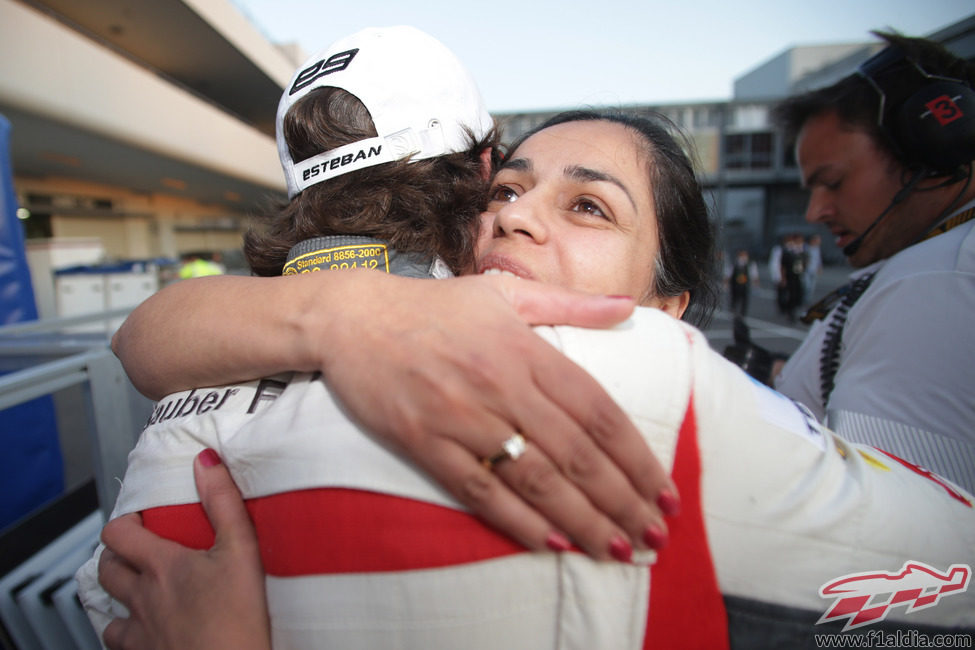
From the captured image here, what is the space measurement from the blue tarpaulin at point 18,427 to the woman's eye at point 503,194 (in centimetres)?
392

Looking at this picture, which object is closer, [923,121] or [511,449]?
[511,449]

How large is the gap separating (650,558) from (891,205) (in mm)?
2008

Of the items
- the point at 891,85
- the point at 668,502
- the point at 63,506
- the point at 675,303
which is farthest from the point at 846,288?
the point at 63,506

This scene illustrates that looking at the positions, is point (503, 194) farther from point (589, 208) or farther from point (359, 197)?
point (359, 197)

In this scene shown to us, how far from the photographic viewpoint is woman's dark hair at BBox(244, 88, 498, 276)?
1.13 m

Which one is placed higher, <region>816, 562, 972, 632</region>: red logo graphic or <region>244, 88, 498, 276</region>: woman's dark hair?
<region>244, 88, 498, 276</region>: woman's dark hair

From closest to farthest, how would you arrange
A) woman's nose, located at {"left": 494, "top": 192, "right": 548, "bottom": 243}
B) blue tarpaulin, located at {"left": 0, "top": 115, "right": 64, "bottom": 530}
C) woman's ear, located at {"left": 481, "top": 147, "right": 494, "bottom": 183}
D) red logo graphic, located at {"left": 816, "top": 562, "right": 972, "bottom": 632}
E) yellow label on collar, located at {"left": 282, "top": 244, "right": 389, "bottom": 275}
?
1. red logo graphic, located at {"left": 816, "top": 562, "right": 972, "bottom": 632}
2. yellow label on collar, located at {"left": 282, "top": 244, "right": 389, "bottom": 275}
3. woman's nose, located at {"left": 494, "top": 192, "right": 548, "bottom": 243}
4. woman's ear, located at {"left": 481, "top": 147, "right": 494, "bottom": 183}
5. blue tarpaulin, located at {"left": 0, "top": 115, "right": 64, "bottom": 530}

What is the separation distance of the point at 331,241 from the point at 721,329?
40.3 ft

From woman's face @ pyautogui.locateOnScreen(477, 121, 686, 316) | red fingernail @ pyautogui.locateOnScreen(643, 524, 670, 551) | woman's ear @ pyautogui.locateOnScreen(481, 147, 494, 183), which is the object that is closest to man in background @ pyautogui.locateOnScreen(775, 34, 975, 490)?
woman's face @ pyautogui.locateOnScreen(477, 121, 686, 316)

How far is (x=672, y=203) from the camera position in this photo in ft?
4.95

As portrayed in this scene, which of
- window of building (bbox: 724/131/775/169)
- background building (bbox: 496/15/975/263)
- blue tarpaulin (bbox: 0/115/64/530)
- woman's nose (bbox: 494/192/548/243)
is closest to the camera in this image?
woman's nose (bbox: 494/192/548/243)

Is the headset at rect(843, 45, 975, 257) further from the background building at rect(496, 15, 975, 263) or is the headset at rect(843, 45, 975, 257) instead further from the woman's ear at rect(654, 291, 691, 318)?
the background building at rect(496, 15, 975, 263)

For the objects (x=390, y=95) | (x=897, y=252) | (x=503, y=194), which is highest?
(x=390, y=95)

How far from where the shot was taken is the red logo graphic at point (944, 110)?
1735 mm
